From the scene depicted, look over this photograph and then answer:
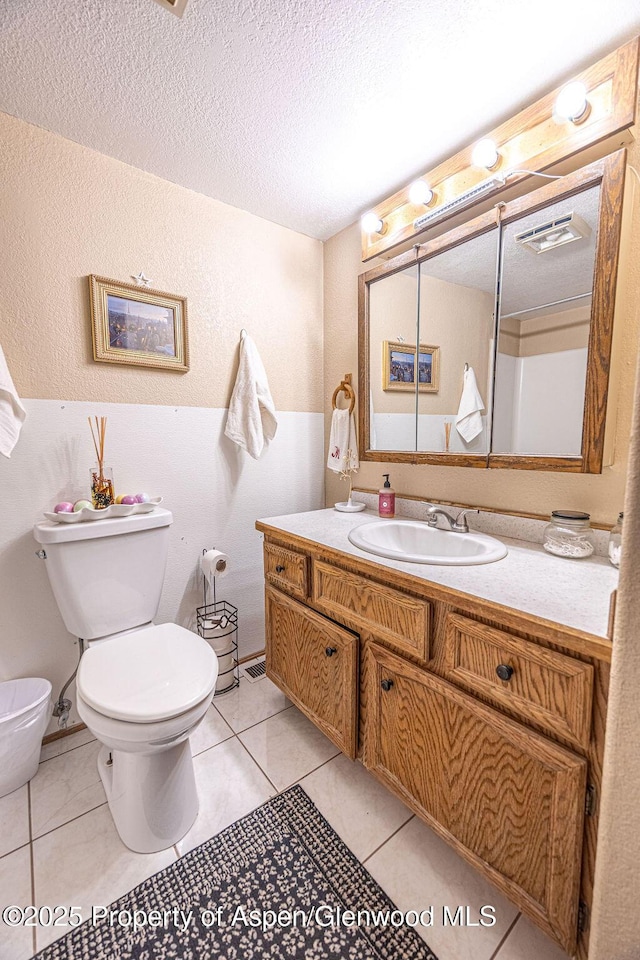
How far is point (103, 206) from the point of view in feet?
4.87

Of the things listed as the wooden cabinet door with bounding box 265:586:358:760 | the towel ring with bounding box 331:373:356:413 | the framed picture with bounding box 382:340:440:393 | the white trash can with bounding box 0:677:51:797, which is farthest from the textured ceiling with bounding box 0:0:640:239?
the white trash can with bounding box 0:677:51:797

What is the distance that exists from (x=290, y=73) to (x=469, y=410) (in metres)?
1.17

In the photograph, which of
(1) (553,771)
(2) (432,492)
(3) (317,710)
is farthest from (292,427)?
(1) (553,771)

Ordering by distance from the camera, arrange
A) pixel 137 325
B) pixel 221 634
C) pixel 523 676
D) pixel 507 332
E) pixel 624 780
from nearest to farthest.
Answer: pixel 624 780 < pixel 523 676 < pixel 507 332 < pixel 137 325 < pixel 221 634

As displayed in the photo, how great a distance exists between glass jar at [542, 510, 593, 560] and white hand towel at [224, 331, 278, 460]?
4.09 ft

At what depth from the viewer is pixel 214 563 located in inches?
67.6

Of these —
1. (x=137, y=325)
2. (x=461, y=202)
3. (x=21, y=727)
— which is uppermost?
(x=461, y=202)

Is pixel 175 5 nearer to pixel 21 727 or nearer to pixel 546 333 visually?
pixel 546 333

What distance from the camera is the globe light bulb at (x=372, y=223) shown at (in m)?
1.69

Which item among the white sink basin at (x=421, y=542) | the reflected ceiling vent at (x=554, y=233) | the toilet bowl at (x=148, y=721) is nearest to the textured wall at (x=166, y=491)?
the toilet bowl at (x=148, y=721)

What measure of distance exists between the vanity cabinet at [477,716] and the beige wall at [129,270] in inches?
40.1

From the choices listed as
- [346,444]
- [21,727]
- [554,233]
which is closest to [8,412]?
[21,727]

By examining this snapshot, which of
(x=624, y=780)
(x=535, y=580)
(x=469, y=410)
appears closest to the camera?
(x=624, y=780)

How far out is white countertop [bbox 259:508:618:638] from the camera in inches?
31.6
